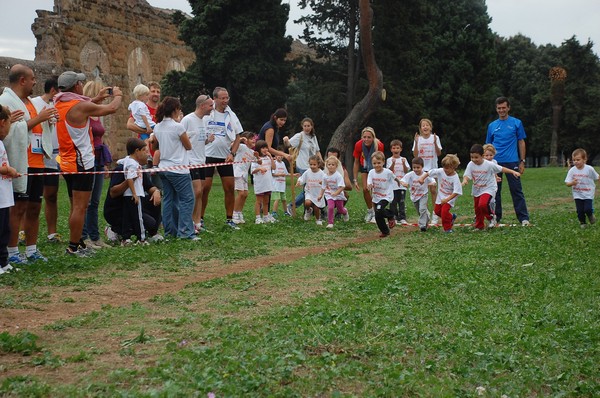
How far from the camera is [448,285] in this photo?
698 cm

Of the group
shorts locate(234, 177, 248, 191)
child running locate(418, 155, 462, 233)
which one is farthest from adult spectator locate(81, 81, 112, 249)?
child running locate(418, 155, 462, 233)

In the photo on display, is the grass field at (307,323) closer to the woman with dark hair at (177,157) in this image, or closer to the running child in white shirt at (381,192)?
the woman with dark hair at (177,157)

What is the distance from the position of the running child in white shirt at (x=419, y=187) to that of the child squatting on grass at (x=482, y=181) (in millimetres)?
797

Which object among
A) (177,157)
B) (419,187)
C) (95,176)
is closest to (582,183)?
(419,187)

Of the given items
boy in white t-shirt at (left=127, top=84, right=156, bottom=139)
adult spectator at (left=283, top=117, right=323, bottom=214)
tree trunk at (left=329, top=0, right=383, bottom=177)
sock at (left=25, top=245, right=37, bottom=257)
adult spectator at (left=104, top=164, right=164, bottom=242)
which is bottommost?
sock at (left=25, top=245, right=37, bottom=257)

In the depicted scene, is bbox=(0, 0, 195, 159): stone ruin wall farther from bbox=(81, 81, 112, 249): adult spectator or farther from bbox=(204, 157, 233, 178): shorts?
bbox=(81, 81, 112, 249): adult spectator

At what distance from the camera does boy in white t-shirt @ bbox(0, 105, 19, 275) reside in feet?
25.3

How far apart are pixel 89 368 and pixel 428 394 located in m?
1.91

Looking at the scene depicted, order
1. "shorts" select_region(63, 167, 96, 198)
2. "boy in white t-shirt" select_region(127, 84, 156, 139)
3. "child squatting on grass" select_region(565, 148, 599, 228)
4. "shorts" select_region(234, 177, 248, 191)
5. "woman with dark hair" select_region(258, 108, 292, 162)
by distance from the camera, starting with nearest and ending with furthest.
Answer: "shorts" select_region(63, 167, 96, 198) → "boy in white t-shirt" select_region(127, 84, 156, 139) → "child squatting on grass" select_region(565, 148, 599, 228) → "shorts" select_region(234, 177, 248, 191) → "woman with dark hair" select_region(258, 108, 292, 162)

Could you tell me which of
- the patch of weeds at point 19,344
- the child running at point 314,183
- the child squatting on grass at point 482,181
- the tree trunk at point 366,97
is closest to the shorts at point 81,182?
the patch of weeds at point 19,344

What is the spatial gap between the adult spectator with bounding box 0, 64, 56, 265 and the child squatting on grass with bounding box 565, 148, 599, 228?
315 inches

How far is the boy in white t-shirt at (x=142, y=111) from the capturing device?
1170 centimetres

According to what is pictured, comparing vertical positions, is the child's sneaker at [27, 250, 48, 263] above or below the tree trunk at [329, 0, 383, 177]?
below

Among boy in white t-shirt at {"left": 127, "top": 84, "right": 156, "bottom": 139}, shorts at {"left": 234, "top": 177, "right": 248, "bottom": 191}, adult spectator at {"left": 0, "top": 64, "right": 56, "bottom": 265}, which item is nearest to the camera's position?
adult spectator at {"left": 0, "top": 64, "right": 56, "bottom": 265}
